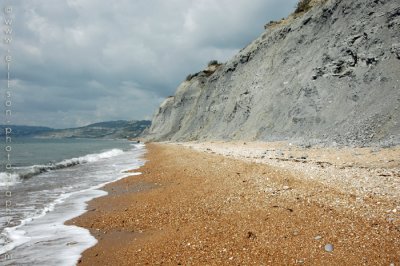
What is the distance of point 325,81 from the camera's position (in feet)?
110

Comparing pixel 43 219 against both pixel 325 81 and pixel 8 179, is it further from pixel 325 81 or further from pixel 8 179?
pixel 325 81

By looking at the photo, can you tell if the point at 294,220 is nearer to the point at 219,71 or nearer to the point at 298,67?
the point at 298,67

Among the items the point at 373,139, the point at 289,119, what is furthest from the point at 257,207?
the point at 289,119

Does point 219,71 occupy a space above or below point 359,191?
above

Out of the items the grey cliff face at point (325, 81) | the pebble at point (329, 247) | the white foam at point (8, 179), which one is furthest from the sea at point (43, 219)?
the grey cliff face at point (325, 81)

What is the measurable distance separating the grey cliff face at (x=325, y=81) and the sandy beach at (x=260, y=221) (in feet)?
37.9

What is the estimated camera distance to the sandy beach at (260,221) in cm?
666

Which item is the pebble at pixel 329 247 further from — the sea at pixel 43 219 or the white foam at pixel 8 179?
the white foam at pixel 8 179

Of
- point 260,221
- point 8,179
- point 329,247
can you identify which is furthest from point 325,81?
point 329,247

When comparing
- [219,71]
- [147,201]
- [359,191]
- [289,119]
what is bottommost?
[147,201]

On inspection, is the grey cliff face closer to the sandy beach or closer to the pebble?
the sandy beach

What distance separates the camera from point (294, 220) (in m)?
8.32

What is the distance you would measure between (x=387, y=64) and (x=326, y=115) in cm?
644

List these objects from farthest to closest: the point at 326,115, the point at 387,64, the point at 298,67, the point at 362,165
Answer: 1. the point at 298,67
2. the point at 326,115
3. the point at 387,64
4. the point at 362,165
